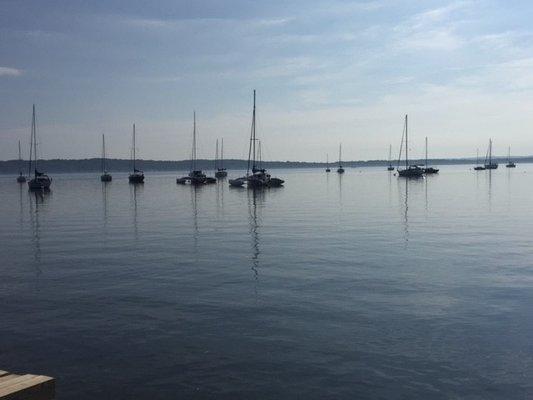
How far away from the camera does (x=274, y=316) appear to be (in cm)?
1581

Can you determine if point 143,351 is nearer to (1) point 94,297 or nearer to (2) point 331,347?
(2) point 331,347

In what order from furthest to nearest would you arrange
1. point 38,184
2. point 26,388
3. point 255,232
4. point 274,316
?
point 38,184, point 255,232, point 274,316, point 26,388

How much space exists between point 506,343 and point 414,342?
221cm

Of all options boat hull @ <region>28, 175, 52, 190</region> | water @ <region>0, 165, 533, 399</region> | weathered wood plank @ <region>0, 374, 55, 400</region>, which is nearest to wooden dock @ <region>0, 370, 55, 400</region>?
weathered wood plank @ <region>0, 374, 55, 400</region>

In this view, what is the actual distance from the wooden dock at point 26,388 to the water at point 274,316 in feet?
10.2

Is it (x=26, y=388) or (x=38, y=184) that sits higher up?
(x=38, y=184)

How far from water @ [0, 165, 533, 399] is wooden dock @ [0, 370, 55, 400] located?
312 cm

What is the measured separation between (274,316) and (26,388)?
9.10 m

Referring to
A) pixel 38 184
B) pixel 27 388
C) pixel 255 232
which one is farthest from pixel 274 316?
pixel 38 184

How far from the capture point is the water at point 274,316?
444 inches

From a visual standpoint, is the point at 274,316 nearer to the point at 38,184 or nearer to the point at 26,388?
the point at 26,388

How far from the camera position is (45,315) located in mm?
16312

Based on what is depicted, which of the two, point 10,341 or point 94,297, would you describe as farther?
point 94,297

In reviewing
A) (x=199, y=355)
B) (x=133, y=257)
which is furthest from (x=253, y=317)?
(x=133, y=257)
